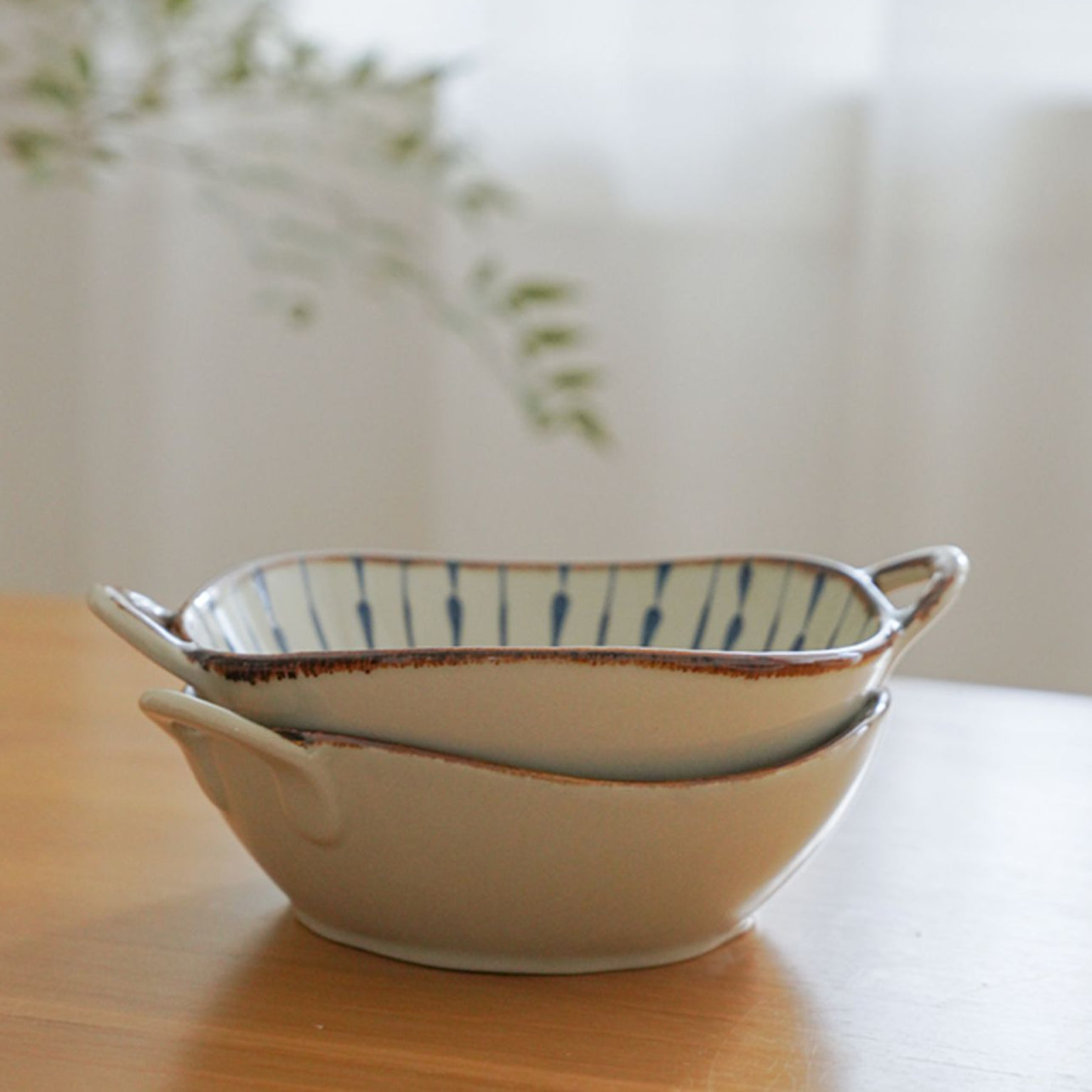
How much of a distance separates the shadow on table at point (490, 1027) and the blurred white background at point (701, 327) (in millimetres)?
1354

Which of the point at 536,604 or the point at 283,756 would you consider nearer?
the point at 283,756

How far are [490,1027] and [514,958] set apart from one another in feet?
0.11

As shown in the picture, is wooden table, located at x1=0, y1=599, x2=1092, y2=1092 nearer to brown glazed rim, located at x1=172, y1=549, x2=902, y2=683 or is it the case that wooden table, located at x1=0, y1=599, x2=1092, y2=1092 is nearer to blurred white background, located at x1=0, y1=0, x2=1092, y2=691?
brown glazed rim, located at x1=172, y1=549, x2=902, y2=683

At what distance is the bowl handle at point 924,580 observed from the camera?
1.66ft

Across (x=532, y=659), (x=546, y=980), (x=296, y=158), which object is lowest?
(x=546, y=980)

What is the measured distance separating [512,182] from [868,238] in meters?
0.43

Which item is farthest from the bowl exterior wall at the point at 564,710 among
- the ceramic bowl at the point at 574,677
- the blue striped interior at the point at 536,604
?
the blue striped interior at the point at 536,604

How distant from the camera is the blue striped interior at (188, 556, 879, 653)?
59 cm

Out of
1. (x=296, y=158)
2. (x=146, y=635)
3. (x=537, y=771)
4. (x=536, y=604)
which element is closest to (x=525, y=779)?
(x=537, y=771)

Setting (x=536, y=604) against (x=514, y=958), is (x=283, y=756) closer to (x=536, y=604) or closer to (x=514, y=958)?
(x=514, y=958)

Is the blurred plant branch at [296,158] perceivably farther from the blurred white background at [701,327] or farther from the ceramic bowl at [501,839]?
the ceramic bowl at [501,839]

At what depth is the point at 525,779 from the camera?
41 cm

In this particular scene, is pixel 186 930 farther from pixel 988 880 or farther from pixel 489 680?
pixel 988 880

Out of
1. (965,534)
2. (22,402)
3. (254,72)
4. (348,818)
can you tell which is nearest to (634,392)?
(965,534)
